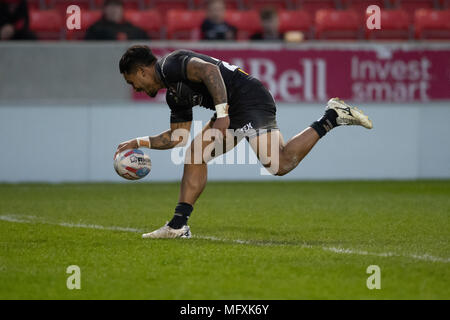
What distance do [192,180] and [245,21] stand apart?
8232mm

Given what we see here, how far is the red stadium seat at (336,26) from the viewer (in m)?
14.6

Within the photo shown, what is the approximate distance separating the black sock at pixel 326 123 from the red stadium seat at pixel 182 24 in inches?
289

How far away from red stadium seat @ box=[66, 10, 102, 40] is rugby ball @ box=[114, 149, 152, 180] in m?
7.29

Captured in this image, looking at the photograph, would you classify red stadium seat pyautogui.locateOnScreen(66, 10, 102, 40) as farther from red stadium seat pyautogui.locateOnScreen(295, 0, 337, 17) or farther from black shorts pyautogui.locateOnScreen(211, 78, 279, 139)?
black shorts pyautogui.locateOnScreen(211, 78, 279, 139)

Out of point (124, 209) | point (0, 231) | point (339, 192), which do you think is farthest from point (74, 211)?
point (339, 192)

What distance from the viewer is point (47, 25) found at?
46.9 ft

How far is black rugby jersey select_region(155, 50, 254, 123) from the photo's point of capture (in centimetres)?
682

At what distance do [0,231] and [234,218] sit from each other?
2.55 metres

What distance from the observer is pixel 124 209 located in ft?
31.7

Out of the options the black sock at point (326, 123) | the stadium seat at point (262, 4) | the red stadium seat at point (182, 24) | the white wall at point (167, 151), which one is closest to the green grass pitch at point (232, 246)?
the black sock at point (326, 123)

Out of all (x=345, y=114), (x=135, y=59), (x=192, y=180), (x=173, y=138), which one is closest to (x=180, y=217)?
(x=192, y=180)

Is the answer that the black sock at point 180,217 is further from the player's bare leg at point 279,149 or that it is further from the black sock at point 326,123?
the black sock at point 326,123

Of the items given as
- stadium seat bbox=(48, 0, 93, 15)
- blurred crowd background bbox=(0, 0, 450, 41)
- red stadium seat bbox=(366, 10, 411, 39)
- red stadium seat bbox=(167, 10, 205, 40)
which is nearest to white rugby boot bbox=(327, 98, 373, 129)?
blurred crowd background bbox=(0, 0, 450, 41)

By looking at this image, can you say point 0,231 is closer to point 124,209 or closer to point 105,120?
point 124,209
